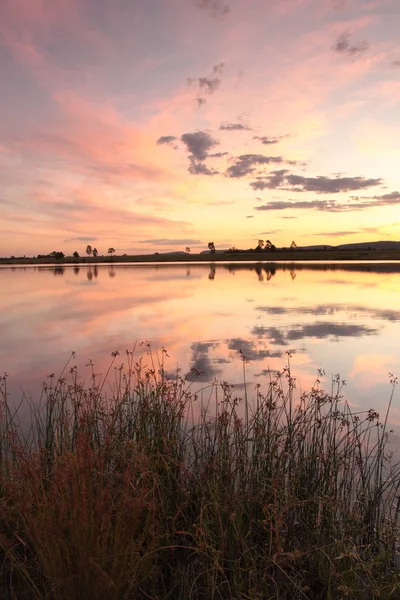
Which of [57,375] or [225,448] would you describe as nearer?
[225,448]

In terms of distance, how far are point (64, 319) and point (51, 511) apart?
1889 cm

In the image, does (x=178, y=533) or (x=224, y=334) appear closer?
(x=178, y=533)

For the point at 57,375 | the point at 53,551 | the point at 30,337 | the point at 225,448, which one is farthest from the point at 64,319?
the point at 53,551

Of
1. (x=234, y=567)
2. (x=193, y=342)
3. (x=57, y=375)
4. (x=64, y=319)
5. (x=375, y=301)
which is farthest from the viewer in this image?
(x=375, y=301)

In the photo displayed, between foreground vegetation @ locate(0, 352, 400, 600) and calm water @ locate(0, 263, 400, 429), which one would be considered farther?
calm water @ locate(0, 263, 400, 429)

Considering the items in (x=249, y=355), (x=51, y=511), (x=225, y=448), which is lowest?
(x=249, y=355)

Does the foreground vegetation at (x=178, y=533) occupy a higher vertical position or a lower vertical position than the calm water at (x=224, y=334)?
higher

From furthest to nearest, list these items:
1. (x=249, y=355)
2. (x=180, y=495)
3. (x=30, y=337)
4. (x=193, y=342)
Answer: (x=30, y=337) < (x=193, y=342) < (x=249, y=355) < (x=180, y=495)

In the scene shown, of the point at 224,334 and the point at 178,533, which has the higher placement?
the point at 178,533

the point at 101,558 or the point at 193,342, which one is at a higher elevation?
the point at 101,558

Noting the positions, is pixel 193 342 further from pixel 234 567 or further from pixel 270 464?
pixel 234 567

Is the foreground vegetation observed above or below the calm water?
above

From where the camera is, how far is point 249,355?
43.9ft

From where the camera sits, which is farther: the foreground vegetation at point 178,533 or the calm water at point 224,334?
the calm water at point 224,334
